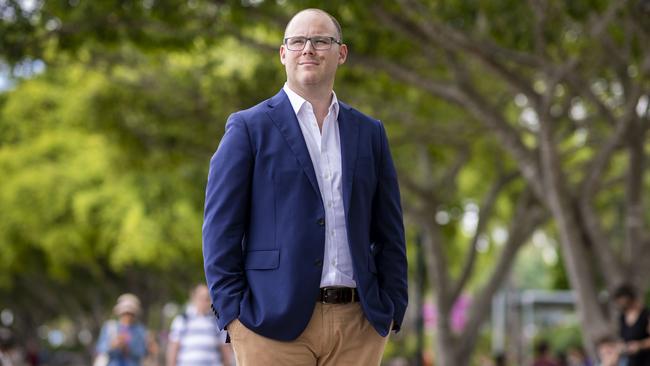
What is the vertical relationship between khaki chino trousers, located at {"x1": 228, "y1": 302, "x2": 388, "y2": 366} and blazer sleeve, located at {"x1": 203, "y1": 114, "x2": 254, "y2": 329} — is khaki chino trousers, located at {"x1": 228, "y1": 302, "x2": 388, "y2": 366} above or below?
below

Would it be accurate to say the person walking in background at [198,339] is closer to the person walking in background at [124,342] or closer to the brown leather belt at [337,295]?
the person walking in background at [124,342]

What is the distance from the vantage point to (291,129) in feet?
13.8

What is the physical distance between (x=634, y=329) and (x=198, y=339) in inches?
160

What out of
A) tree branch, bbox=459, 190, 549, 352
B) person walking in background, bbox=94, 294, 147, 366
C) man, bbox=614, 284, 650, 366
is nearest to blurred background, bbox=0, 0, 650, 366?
tree branch, bbox=459, 190, 549, 352

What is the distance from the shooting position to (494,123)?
50.2 ft

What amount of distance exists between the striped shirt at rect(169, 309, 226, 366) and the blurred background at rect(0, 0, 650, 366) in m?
4.01

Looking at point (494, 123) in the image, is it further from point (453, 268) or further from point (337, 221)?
point (453, 268)

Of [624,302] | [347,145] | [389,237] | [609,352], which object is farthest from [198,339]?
[347,145]

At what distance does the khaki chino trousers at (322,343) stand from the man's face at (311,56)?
28.9 inches

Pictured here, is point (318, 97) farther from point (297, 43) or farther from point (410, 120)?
point (410, 120)

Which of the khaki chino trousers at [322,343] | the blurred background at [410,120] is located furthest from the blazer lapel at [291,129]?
the blurred background at [410,120]

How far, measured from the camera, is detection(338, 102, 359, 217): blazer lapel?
417 cm

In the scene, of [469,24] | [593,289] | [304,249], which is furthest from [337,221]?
[593,289]

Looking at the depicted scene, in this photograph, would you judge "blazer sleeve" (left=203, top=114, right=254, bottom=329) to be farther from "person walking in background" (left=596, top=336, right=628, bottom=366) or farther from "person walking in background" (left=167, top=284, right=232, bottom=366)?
"person walking in background" (left=596, top=336, right=628, bottom=366)
